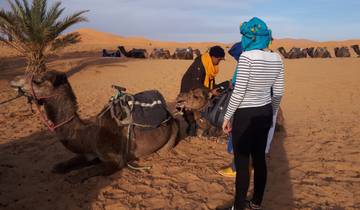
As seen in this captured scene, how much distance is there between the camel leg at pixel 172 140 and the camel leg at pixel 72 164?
4.34 feet

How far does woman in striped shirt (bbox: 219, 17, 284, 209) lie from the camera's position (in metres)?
4.10

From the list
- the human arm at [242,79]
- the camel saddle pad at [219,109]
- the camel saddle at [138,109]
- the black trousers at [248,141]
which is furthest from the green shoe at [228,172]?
the human arm at [242,79]

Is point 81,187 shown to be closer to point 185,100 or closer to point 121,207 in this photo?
point 121,207

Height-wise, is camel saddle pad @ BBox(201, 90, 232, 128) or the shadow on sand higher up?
camel saddle pad @ BBox(201, 90, 232, 128)

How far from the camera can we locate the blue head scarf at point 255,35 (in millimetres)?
4219

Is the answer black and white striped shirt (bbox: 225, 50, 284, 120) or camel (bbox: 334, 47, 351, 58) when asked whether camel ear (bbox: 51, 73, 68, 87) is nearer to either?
black and white striped shirt (bbox: 225, 50, 284, 120)

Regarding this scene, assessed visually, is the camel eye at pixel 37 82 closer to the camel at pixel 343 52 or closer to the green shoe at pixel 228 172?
the green shoe at pixel 228 172

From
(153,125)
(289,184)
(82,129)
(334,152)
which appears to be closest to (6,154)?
(82,129)

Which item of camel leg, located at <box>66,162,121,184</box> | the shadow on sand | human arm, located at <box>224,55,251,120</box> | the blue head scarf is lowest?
the shadow on sand

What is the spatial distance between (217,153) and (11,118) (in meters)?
5.60

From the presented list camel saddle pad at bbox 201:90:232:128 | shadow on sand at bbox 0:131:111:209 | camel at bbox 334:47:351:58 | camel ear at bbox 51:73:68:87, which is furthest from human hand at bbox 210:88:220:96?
camel at bbox 334:47:351:58

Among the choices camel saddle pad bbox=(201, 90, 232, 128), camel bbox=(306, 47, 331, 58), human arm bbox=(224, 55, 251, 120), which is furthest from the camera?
camel bbox=(306, 47, 331, 58)

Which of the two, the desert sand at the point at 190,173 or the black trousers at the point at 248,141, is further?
the desert sand at the point at 190,173

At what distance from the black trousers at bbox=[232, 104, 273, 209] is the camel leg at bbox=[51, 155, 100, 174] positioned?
259 cm
